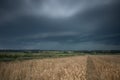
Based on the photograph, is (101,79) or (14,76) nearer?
(101,79)

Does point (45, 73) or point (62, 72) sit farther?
point (45, 73)

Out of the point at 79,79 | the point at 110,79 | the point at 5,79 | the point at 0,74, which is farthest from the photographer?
the point at 0,74

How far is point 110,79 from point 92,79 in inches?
48.0

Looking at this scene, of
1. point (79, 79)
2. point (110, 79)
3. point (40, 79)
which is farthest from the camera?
point (40, 79)

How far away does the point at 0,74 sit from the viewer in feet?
43.6

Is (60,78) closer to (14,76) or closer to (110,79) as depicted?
(110,79)

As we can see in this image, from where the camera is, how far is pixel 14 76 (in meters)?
12.1

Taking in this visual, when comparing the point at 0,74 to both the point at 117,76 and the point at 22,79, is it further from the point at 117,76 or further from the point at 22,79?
the point at 117,76

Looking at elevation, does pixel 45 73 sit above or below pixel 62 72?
below

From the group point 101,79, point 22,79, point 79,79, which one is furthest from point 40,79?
point 101,79

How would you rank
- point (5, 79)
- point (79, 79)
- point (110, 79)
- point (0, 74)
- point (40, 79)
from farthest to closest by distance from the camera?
point (0, 74)
point (5, 79)
point (40, 79)
point (110, 79)
point (79, 79)

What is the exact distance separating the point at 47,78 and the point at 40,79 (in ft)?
2.33

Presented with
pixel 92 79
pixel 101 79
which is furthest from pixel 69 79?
pixel 101 79

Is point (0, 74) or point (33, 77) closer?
point (33, 77)
